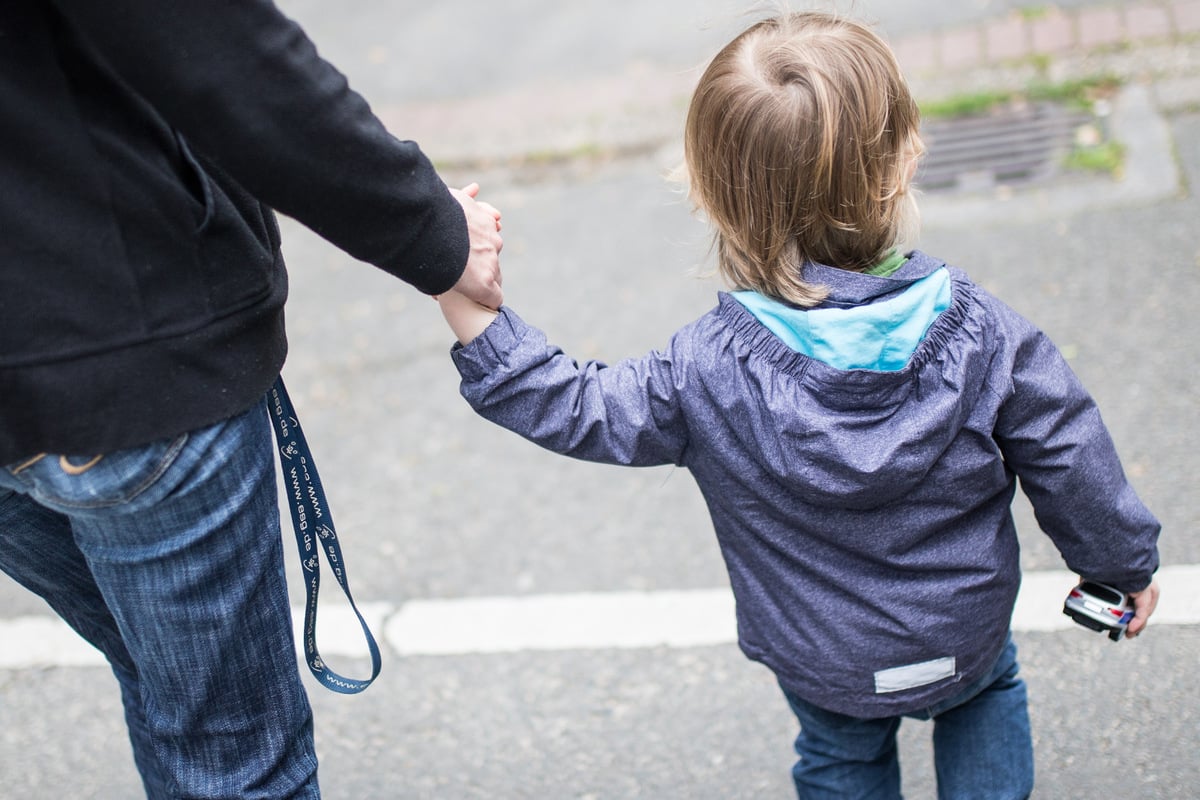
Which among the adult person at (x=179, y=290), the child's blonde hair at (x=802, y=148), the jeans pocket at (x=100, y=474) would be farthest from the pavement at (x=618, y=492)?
the jeans pocket at (x=100, y=474)

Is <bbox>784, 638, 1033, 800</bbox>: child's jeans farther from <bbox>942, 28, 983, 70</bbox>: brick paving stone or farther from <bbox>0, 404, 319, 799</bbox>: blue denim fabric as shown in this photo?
<bbox>942, 28, 983, 70</bbox>: brick paving stone

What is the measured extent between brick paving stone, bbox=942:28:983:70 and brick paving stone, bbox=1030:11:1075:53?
21cm

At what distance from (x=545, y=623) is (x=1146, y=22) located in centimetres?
365

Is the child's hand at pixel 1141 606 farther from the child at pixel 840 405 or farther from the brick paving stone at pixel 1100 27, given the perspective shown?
the brick paving stone at pixel 1100 27

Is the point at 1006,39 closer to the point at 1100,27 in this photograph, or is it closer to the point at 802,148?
the point at 1100,27

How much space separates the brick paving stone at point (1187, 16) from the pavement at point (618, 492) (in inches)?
0.4

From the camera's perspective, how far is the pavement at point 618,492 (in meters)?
2.51

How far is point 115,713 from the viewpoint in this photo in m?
2.84

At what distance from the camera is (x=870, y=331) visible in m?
1.57

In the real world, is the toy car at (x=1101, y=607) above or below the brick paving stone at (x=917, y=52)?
above

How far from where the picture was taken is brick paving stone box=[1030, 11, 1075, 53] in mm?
4906

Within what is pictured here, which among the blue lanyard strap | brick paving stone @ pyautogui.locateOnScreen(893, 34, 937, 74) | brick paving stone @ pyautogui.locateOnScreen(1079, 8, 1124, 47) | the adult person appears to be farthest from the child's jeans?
brick paving stone @ pyautogui.locateOnScreen(1079, 8, 1124, 47)

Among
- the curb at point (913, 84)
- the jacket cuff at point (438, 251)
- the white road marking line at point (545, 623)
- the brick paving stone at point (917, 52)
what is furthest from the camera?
the brick paving stone at point (917, 52)

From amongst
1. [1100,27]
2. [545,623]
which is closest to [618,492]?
[545,623]
